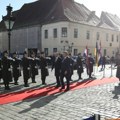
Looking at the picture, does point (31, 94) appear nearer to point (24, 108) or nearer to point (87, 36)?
point (24, 108)

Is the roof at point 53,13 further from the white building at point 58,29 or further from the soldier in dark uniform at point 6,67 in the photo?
the soldier in dark uniform at point 6,67

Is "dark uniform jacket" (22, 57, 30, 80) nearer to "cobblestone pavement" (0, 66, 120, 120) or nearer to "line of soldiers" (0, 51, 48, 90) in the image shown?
"line of soldiers" (0, 51, 48, 90)

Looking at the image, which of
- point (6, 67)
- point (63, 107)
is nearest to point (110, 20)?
point (6, 67)

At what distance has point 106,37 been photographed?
52.1 metres

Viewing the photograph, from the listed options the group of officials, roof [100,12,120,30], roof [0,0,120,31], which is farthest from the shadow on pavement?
roof [100,12,120,30]

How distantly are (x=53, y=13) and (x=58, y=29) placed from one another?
4025mm

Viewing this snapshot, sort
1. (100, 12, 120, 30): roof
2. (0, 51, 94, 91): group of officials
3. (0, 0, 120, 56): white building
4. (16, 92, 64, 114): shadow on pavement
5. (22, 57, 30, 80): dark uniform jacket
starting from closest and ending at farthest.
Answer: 1. (16, 92, 64, 114): shadow on pavement
2. (0, 51, 94, 91): group of officials
3. (22, 57, 30, 80): dark uniform jacket
4. (0, 0, 120, 56): white building
5. (100, 12, 120, 30): roof

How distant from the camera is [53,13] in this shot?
4488cm

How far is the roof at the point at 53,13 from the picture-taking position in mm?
43728

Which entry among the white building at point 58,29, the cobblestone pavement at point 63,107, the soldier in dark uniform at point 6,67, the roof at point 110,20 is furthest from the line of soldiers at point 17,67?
the roof at point 110,20

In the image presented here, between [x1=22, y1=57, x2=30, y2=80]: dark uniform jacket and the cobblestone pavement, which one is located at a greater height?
[x1=22, y1=57, x2=30, y2=80]: dark uniform jacket

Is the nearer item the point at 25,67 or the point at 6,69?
the point at 6,69

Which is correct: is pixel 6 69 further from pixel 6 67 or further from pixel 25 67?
pixel 25 67

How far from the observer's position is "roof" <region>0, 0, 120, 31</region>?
1722 inches
